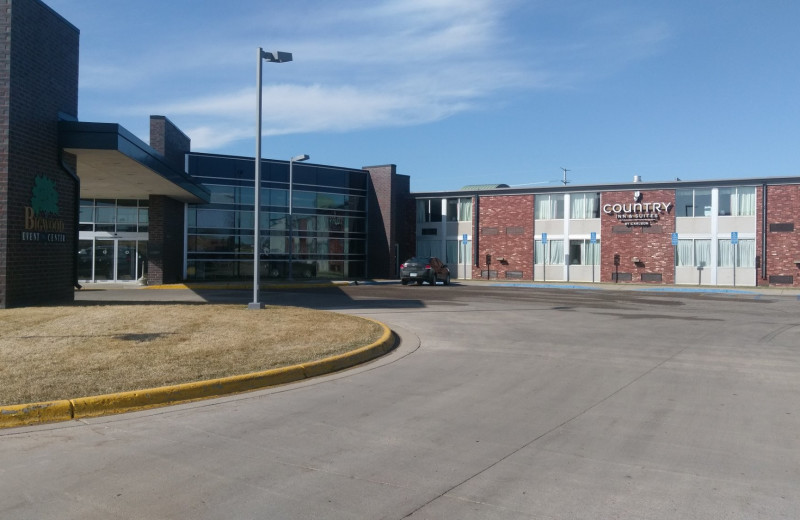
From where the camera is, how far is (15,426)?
6.57 m

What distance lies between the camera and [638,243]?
38562 millimetres

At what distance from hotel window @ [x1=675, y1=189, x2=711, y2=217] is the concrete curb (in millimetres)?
32679

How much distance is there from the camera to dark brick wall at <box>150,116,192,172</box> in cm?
2950

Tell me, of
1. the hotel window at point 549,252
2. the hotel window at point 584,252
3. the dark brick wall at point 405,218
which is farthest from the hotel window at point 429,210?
the hotel window at point 584,252

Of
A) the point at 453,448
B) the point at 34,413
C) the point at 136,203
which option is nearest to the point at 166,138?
the point at 136,203

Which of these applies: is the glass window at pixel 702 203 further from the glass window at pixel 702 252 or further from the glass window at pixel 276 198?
the glass window at pixel 276 198

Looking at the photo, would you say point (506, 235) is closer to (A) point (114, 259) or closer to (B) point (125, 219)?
(B) point (125, 219)

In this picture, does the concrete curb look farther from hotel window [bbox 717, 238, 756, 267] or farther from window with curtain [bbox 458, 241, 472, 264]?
window with curtain [bbox 458, 241, 472, 264]

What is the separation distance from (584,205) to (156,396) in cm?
3600

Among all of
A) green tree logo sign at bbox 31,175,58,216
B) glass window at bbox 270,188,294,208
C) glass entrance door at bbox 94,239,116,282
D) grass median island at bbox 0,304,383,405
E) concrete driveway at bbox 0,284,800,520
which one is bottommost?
concrete driveway at bbox 0,284,800,520

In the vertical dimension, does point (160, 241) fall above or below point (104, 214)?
below

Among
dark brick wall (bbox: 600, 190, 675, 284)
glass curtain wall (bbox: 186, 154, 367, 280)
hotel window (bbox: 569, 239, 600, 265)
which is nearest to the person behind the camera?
Result: glass curtain wall (bbox: 186, 154, 367, 280)

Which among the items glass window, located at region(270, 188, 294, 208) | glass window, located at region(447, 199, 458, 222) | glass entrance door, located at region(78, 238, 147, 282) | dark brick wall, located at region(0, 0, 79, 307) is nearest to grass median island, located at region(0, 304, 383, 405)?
dark brick wall, located at region(0, 0, 79, 307)

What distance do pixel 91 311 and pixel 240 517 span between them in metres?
11.5
